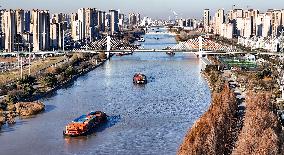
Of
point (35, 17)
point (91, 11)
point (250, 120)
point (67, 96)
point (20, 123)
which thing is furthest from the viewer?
point (91, 11)

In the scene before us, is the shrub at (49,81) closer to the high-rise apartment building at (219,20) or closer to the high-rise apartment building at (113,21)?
the high-rise apartment building at (219,20)

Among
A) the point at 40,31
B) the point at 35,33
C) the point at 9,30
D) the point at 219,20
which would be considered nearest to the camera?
the point at 9,30

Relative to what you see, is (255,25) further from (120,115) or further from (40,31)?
(120,115)

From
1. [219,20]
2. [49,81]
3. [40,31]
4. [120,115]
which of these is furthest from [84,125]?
[219,20]

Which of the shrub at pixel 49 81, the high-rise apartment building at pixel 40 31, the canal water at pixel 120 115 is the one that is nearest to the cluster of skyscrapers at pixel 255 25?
the high-rise apartment building at pixel 40 31

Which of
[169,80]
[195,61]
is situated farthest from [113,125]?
[195,61]

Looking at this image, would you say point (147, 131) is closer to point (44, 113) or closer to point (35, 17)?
point (44, 113)

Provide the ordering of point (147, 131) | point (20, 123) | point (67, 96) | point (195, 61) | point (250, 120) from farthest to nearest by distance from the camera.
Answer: point (195, 61), point (67, 96), point (20, 123), point (147, 131), point (250, 120)
